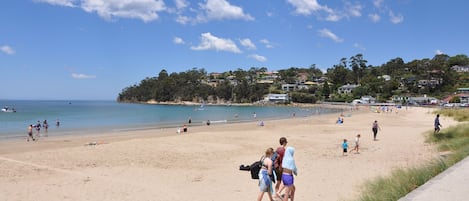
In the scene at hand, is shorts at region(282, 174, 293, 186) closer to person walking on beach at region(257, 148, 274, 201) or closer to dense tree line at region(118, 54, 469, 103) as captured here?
person walking on beach at region(257, 148, 274, 201)

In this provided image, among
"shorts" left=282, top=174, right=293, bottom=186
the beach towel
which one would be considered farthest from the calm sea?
the beach towel

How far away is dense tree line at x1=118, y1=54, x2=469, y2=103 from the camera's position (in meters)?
117

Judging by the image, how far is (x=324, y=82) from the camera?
15112 centimetres

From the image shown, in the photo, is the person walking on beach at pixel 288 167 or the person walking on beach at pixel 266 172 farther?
the person walking on beach at pixel 266 172

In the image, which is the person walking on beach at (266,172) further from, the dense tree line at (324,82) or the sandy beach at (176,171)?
the dense tree line at (324,82)

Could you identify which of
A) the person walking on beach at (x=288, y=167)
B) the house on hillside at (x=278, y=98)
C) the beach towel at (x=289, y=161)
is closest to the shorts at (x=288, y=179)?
the person walking on beach at (x=288, y=167)

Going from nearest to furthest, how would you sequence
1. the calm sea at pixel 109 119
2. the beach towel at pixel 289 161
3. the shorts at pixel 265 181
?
the beach towel at pixel 289 161 → the shorts at pixel 265 181 → the calm sea at pixel 109 119

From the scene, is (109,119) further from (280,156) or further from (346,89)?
(346,89)

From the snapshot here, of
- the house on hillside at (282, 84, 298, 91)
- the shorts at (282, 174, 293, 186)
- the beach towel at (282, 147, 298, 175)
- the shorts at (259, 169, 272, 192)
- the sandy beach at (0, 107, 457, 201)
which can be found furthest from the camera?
the house on hillside at (282, 84, 298, 91)

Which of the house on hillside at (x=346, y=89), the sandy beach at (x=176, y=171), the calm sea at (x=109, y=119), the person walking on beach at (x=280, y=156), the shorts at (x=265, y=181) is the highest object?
the house on hillside at (x=346, y=89)

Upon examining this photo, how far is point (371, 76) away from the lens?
140875mm

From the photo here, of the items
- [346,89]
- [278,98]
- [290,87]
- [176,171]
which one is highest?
[290,87]

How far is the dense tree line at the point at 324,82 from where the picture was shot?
11731 cm


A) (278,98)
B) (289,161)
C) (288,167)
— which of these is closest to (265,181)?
(288,167)
